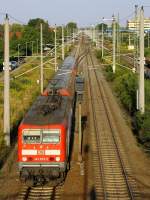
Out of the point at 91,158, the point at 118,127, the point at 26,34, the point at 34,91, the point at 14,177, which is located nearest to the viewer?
the point at 14,177

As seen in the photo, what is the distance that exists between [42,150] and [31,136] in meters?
0.68

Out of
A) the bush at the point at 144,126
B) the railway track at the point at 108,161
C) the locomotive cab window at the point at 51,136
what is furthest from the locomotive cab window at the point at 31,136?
the bush at the point at 144,126

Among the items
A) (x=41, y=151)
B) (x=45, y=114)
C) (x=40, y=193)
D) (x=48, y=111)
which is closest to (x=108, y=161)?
(x=48, y=111)

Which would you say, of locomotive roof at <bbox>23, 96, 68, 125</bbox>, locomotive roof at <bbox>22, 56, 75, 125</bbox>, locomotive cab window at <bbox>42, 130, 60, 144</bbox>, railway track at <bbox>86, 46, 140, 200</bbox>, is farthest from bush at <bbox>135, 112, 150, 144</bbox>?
locomotive cab window at <bbox>42, 130, 60, 144</bbox>

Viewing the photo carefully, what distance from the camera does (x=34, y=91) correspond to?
44.9 meters

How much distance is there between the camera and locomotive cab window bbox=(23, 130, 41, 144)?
58.3 ft

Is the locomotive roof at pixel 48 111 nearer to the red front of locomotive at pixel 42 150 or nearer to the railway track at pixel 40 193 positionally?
the red front of locomotive at pixel 42 150

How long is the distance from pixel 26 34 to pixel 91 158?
68.4 metres

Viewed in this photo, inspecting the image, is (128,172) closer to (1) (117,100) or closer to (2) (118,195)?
A: (2) (118,195)

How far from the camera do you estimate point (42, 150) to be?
58.2 ft

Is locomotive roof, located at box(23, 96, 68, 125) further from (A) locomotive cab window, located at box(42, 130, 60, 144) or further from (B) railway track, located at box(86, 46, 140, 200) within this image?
(B) railway track, located at box(86, 46, 140, 200)

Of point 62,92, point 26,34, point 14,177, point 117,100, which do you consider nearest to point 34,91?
point 117,100

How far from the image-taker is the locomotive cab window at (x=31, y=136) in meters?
17.8

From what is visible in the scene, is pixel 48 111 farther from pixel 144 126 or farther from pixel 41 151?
pixel 144 126
